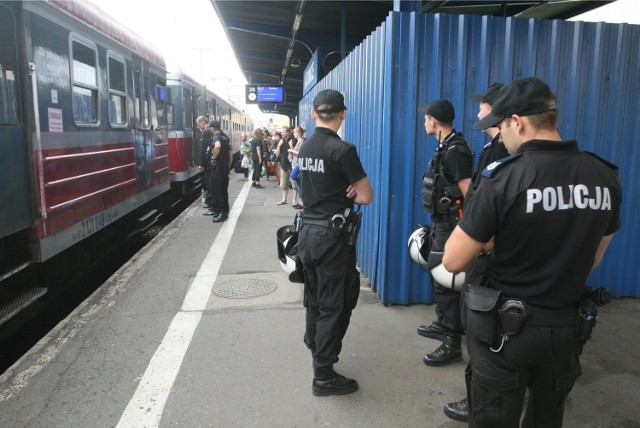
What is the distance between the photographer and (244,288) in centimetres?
541

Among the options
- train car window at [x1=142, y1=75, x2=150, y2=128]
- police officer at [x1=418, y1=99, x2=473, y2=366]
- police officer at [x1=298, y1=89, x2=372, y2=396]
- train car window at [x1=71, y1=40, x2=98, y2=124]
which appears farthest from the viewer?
train car window at [x1=142, y1=75, x2=150, y2=128]

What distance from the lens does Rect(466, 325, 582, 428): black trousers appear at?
1954mm

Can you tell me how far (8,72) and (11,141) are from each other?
60 cm

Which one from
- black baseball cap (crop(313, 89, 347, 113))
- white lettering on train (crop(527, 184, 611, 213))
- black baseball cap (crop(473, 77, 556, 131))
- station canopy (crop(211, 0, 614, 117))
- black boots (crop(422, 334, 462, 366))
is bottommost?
black boots (crop(422, 334, 462, 366))

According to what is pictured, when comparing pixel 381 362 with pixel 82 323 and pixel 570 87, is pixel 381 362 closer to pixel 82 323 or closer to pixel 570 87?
pixel 82 323

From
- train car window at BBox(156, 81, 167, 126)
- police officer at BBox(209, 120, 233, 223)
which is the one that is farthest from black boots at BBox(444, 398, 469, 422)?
train car window at BBox(156, 81, 167, 126)

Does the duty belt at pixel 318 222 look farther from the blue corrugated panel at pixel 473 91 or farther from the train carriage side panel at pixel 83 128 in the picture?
the train carriage side panel at pixel 83 128

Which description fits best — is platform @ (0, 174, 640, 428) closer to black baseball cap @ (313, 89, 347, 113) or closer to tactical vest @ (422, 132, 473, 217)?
tactical vest @ (422, 132, 473, 217)

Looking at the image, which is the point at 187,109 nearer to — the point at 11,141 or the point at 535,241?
the point at 11,141

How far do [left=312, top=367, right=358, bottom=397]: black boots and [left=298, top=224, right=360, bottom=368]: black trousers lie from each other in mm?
55

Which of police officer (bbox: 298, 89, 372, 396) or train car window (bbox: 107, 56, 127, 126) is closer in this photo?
police officer (bbox: 298, 89, 372, 396)

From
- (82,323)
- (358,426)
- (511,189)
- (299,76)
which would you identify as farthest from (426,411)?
(299,76)

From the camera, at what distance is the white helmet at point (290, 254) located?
11.2ft

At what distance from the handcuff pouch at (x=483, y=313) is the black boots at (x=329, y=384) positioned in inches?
55.5
